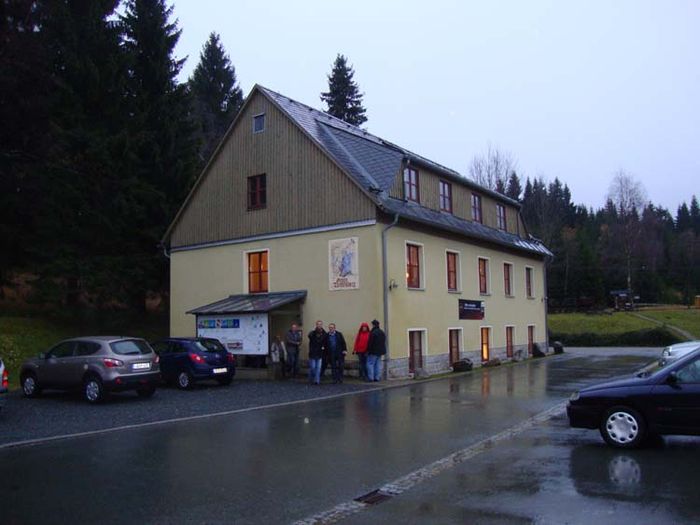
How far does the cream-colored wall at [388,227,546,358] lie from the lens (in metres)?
21.7

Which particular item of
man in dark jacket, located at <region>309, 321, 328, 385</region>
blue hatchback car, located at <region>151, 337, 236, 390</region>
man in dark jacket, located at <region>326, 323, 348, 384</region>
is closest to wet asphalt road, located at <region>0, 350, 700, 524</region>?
blue hatchback car, located at <region>151, 337, 236, 390</region>

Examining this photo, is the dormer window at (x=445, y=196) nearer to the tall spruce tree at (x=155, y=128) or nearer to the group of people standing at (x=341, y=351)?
the group of people standing at (x=341, y=351)

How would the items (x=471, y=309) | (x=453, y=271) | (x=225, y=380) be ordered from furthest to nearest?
(x=471, y=309), (x=453, y=271), (x=225, y=380)

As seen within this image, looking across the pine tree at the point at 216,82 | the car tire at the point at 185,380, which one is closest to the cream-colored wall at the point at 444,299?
the car tire at the point at 185,380

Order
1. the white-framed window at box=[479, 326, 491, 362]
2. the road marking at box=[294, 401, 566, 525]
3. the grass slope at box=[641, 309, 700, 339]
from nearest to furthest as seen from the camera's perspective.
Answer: the road marking at box=[294, 401, 566, 525], the white-framed window at box=[479, 326, 491, 362], the grass slope at box=[641, 309, 700, 339]

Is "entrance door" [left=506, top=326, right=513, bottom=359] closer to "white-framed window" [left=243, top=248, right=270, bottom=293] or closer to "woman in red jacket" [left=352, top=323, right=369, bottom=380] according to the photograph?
"woman in red jacket" [left=352, top=323, right=369, bottom=380]

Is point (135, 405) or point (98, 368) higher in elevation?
point (98, 368)

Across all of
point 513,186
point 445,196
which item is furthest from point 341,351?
point 513,186

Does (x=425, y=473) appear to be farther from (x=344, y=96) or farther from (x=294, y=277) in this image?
(x=344, y=96)

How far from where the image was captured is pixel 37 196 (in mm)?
27281

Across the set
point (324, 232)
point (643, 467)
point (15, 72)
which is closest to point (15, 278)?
point (15, 72)

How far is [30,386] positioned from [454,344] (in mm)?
15019

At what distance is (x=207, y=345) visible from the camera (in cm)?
1925

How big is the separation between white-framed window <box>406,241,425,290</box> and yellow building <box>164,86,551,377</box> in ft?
0.13
